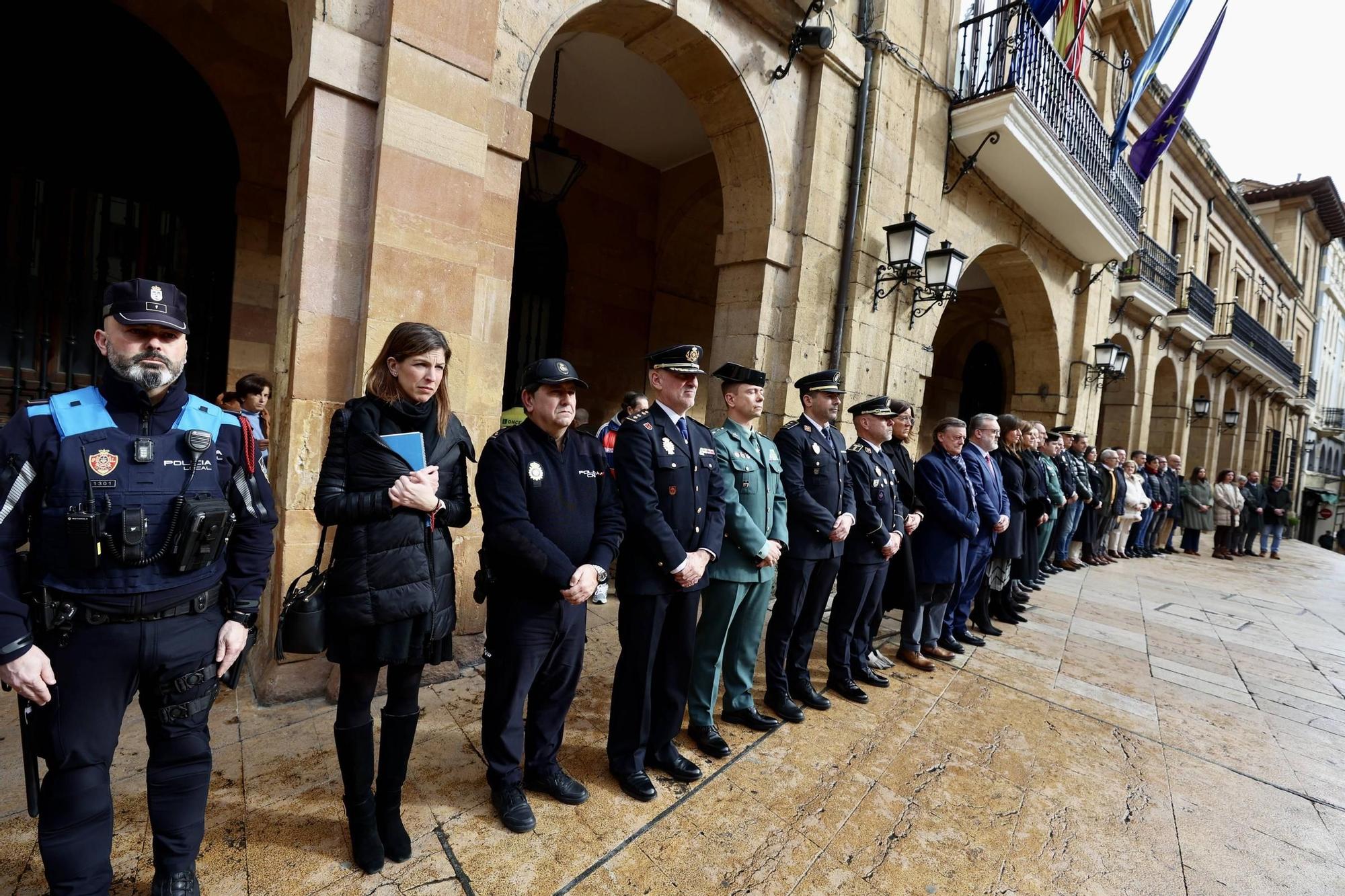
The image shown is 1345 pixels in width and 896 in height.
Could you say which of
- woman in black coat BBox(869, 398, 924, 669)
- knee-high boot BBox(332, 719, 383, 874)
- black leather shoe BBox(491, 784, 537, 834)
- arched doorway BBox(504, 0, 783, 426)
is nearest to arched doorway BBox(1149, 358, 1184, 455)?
arched doorway BBox(504, 0, 783, 426)

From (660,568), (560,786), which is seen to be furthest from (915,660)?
(560,786)

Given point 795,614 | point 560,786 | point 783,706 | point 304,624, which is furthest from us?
point 795,614

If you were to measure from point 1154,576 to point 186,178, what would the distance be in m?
12.4

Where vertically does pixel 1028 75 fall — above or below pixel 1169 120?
below

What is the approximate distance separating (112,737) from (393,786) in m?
0.82

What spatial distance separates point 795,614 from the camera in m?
3.50

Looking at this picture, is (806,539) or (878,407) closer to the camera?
(806,539)

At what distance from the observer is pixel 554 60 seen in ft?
20.4

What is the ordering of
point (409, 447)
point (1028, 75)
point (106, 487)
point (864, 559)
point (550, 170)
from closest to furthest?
point (106, 487) < point (409, 447) < point (864, 559) < point (550, 170) < point (1028, 75)

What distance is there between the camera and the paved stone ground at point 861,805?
7.00ft

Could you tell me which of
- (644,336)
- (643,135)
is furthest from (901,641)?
(643,135)

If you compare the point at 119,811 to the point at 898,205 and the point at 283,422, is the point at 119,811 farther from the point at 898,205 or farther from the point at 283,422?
the point at 898,205

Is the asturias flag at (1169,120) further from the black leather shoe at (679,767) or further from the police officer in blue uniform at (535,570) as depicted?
the black leather shoe at (679,767)

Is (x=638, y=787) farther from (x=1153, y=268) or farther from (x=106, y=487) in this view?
(x=1153, y=268)
